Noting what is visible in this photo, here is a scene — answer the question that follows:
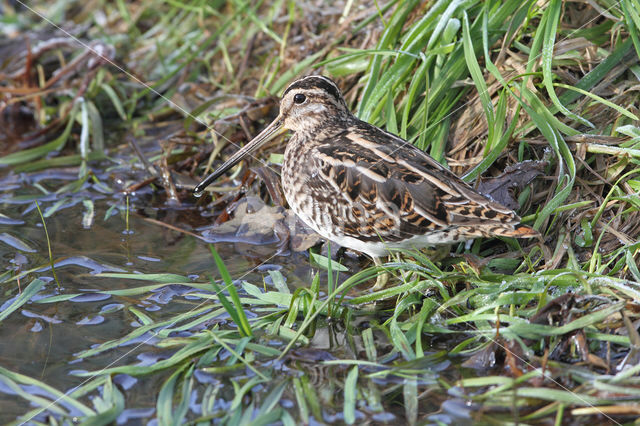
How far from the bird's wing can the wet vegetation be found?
26cm

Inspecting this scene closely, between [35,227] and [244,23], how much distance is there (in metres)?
2.74

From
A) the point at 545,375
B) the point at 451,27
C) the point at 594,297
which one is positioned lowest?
the point at 545,375

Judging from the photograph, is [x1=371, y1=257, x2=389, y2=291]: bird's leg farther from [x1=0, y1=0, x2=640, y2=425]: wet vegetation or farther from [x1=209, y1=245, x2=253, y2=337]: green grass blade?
[x1=209, y1=245, x2=253, y2=337]: green grass blade

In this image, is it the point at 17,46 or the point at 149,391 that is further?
the point at 17,46

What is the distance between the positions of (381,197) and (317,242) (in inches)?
34.8

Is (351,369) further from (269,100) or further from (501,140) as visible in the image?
(269,100)

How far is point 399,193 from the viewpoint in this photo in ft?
12.3

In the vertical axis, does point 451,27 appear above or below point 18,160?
above

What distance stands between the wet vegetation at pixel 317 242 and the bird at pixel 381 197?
0.69 feet

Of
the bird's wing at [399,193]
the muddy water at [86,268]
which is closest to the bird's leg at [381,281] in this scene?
the bird's wing at [399,193]

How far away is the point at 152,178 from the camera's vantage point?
210 inches

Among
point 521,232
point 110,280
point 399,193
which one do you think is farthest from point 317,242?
point 521,232

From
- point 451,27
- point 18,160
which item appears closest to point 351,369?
point 451,27

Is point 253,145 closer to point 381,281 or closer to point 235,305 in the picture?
point 381,281
